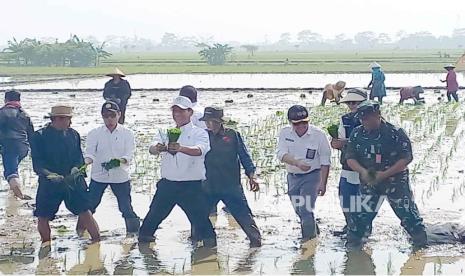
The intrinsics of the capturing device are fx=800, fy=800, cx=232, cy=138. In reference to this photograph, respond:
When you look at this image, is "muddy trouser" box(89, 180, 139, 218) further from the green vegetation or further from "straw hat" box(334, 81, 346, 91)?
the green vegetation

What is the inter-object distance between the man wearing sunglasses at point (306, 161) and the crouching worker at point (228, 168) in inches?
16.1

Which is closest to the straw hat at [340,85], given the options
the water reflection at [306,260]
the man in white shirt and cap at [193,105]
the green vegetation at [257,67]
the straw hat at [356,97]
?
the man in white shirt and cap at [193,105]

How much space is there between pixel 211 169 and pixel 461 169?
538 cm

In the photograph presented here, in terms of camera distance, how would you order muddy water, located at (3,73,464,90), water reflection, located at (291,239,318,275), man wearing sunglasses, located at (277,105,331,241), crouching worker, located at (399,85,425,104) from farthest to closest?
muddy water, located at (3,73,464,90) → crouching worker, located at (399,85,425,104) → man wearing sunglasses, located at (277,105,331,241) → water reflection, located at (291,239,318,275)

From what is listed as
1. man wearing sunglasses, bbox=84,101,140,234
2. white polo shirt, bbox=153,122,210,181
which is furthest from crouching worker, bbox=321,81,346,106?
white polo shirt, bbox=153,122,210,181

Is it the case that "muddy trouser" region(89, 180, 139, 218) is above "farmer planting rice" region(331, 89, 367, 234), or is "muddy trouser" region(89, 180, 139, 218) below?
below

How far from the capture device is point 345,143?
7.71 m

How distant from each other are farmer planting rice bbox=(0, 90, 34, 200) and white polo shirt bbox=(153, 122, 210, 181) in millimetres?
3015

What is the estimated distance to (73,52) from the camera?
58.3m

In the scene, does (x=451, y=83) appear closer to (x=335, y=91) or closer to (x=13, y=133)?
(x=335, y=91)

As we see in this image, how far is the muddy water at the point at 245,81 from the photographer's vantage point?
110 ft

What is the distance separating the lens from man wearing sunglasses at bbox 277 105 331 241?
25.1 ft

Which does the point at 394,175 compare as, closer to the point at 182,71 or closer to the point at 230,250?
the point at 230,250

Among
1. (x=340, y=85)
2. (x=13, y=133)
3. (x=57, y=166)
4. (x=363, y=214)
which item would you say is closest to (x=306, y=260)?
(x=363, y=214)
